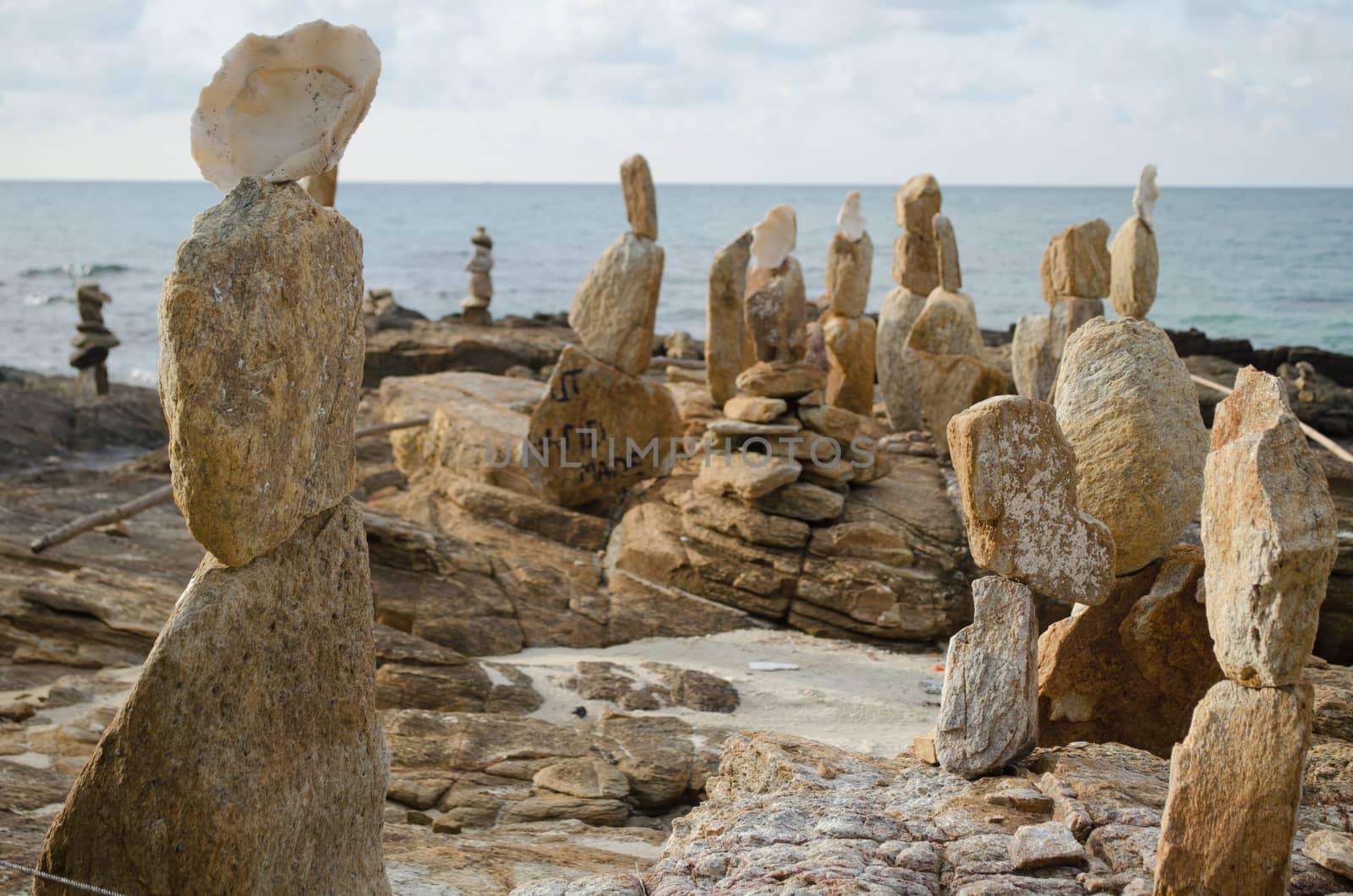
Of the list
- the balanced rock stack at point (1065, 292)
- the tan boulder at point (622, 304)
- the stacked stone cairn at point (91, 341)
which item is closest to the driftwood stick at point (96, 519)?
the tan boulder at point (622, 304)

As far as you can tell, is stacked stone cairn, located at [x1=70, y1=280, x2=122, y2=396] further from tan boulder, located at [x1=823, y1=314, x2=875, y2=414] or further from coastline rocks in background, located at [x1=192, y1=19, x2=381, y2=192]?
coastline rocks in background, located at [x1=192, y1=19, x2=381, y2=192]

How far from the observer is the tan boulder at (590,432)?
938cm

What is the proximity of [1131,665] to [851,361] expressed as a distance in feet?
20.8

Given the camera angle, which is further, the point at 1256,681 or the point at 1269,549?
the point at 1256,681

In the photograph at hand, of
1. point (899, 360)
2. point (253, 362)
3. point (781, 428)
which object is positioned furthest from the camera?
point (899, 360)

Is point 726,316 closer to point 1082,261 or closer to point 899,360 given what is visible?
point 899,360

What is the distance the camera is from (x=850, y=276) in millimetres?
10859

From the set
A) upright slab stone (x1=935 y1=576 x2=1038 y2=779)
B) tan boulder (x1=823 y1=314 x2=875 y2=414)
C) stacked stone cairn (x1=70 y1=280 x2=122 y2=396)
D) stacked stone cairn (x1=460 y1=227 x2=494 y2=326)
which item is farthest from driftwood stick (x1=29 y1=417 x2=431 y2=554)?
stacked stone cairn (x1=460 y1=227 x2=494 y2=326)

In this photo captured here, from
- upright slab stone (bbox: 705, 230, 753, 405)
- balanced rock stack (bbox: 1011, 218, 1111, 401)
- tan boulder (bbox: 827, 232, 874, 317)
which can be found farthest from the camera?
tan boulder (bbox: 827, 232, 874, 317)

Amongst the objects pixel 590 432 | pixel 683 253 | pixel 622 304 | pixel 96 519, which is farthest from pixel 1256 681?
pixel 683 253

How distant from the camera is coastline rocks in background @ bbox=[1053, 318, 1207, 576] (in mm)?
4734

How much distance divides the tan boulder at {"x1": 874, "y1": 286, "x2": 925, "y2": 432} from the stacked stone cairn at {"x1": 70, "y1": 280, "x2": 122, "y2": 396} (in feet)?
33.4

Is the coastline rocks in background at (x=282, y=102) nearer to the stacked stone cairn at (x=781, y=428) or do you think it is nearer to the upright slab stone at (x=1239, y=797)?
the upright slab stone at (x=1239, y=797)

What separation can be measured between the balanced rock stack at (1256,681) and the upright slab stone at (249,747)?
2.12 m
